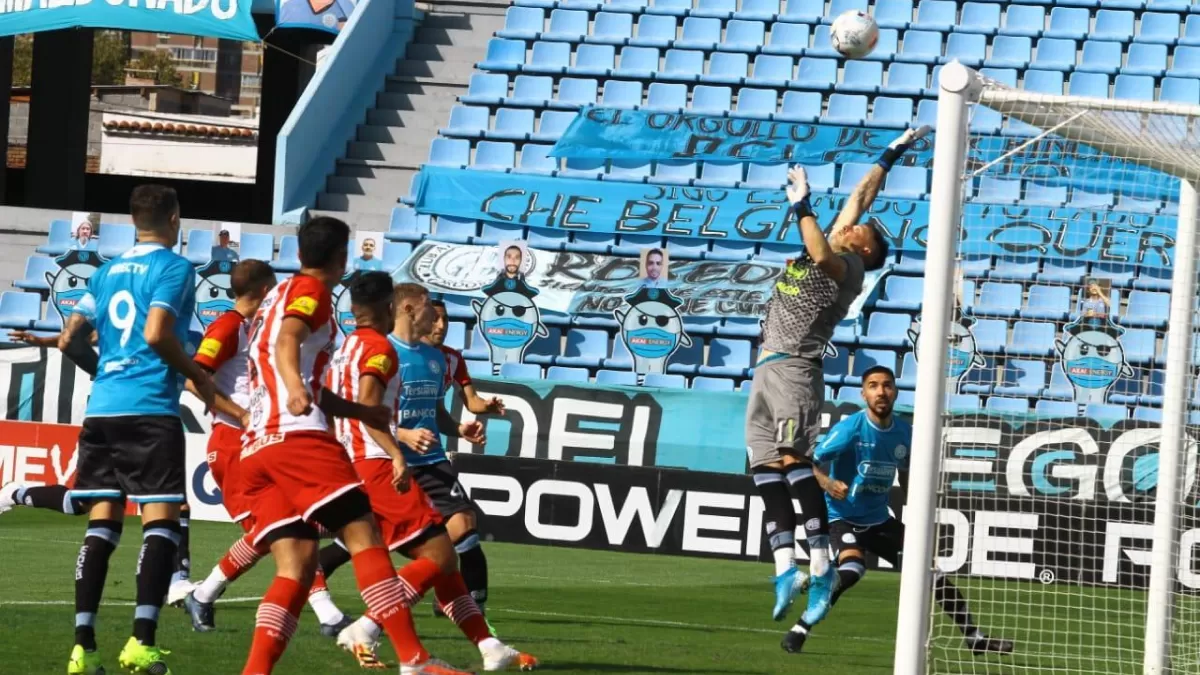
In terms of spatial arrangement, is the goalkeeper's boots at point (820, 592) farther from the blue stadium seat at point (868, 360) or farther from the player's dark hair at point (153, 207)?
the blue stadium seat at point (868, 360)

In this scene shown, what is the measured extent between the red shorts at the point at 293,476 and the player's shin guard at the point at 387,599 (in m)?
0.28

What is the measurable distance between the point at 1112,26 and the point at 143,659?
16510mm

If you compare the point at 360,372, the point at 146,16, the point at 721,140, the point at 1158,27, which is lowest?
the point at 360,372

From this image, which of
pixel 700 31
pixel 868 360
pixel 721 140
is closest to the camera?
pixel 868 360

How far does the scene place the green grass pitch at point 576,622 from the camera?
7.77 metres

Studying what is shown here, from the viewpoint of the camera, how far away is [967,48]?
20.5 metres

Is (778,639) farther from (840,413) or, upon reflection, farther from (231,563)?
(840,413)

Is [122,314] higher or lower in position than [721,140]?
lower

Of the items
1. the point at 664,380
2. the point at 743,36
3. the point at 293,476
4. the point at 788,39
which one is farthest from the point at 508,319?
the point at 293,476

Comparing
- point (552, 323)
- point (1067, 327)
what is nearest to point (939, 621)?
point (1067, 327)

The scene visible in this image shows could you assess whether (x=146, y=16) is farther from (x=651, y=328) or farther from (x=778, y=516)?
(x=778, y=516)

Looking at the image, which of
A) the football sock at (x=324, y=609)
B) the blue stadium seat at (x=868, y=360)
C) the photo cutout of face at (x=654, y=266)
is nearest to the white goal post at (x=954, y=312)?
the football sock at (x=324, y=609)

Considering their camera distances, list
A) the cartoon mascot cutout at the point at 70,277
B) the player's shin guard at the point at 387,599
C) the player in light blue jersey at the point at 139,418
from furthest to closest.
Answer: the cartoon mascot cutout at the point at 70,277 → the player in light blue jersey at the point at 139,418 → the player's shin guard at the point at 387,599

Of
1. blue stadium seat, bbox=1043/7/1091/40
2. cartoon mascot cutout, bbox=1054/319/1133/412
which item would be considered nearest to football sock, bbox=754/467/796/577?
cartoon mascot cutout, bbox=1054/319/1133/412
